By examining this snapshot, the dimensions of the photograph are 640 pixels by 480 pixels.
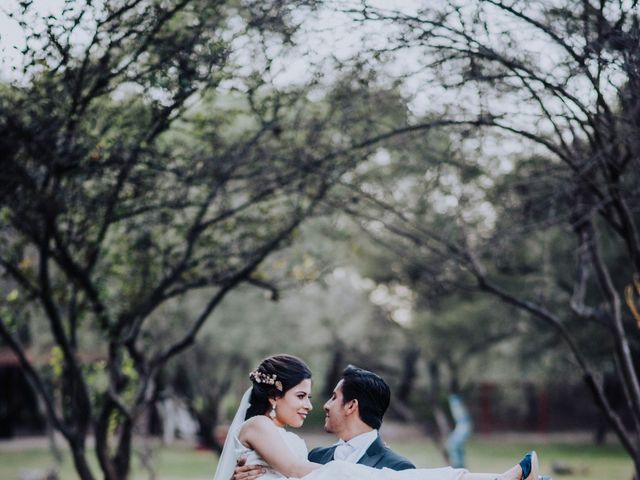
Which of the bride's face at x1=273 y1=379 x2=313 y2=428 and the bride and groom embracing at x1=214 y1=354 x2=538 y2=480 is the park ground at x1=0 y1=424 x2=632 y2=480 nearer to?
the bride and groom embracing at x1=214 y1=354 x2=538 y2=480

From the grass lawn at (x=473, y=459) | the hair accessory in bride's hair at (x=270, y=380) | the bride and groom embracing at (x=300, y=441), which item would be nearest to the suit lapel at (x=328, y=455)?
the bride and groom embracing at (x=300, y=441)

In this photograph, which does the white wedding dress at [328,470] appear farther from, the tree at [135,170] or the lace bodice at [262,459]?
the tree at [135,170]

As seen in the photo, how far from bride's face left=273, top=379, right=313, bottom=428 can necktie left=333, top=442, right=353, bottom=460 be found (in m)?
0.31

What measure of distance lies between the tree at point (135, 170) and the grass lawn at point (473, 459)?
1059cm

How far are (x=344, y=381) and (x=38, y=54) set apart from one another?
355 cm

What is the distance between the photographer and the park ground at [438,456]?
23625 mm

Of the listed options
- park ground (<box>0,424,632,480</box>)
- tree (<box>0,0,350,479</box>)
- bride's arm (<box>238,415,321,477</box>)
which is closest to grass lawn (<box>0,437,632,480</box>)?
park ground (<box>0,424,632,480</box>)

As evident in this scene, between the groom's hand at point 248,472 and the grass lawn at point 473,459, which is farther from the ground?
the groom's hand at point 248,472

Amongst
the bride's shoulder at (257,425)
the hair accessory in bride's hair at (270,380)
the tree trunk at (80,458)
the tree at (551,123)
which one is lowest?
the tree trunk at (80,458)

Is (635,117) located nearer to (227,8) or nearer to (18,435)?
(227,8)

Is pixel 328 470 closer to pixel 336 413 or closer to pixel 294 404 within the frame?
pixel 336 413

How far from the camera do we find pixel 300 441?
5.37 metres

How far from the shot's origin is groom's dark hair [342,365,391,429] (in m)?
4.95

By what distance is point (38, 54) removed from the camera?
6867mm
